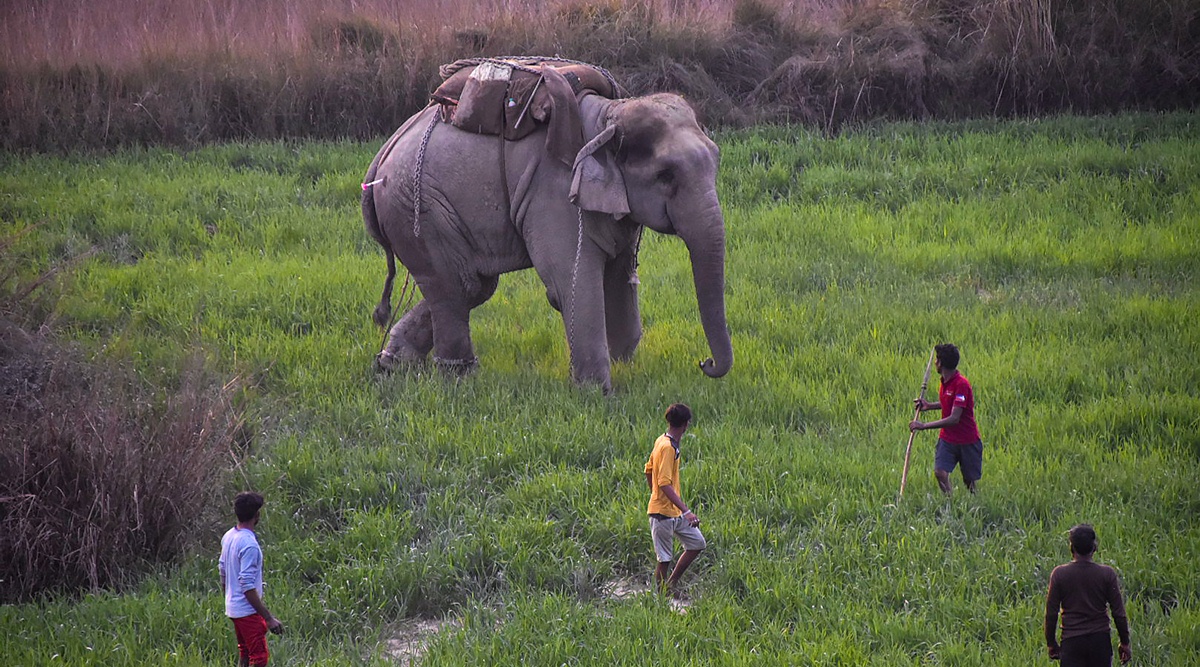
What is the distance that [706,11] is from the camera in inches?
730

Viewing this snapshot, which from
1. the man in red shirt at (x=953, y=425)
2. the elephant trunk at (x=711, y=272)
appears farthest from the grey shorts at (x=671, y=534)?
the elephant trunk at (x=711, y=272)

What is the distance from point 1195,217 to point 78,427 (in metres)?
10.6

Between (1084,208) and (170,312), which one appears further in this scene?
(1084,208)

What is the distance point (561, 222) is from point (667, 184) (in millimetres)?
841

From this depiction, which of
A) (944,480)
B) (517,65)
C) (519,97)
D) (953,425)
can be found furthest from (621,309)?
(953,425)

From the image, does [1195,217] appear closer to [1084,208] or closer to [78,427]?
[1084,208]

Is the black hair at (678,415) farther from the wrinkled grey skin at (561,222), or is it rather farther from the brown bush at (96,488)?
the brown bush at (96,488)

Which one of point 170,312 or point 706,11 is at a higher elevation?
point 706,11

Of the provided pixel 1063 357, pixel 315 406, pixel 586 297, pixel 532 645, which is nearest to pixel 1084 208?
pixel 1063 357

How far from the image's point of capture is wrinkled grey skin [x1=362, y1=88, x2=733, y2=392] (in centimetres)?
888

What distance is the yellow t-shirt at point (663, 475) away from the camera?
6.47 m

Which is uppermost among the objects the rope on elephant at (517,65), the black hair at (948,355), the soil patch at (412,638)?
the rope on elephant at (517,65)

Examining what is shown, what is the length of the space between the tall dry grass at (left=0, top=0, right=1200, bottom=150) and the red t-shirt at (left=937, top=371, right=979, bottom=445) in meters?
10.1

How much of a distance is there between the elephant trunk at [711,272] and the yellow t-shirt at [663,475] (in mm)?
2285
